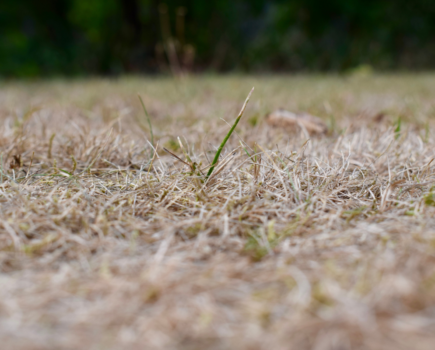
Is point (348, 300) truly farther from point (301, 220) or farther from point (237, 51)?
point (237, 51)

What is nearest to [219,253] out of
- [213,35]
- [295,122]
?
[295,122]

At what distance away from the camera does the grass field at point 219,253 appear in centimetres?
55

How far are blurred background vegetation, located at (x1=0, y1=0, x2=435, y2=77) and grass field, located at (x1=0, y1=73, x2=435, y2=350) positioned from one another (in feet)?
21.4

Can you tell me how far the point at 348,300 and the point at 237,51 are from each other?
7.95 metres

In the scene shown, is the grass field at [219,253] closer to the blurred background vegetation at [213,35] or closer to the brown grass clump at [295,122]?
the brown grass clump at [295,122]

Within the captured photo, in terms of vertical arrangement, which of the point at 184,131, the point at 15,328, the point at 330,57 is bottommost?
the point at 15,328

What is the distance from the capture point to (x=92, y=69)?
7.48 metres

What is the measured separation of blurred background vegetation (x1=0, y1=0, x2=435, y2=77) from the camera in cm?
734

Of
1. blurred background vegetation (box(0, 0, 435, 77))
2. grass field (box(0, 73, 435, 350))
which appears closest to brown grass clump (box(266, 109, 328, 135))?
grass field (box(0, 73, 435, 350))

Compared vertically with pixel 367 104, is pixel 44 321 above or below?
below

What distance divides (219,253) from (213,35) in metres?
7.86

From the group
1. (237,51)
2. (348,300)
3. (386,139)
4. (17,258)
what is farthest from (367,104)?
(237,51)

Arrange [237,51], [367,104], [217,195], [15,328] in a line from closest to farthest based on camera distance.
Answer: [15,328] → [217,195] → [367,104] → [237,51]

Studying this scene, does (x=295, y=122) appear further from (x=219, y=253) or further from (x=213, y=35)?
(x=213, y=35)
